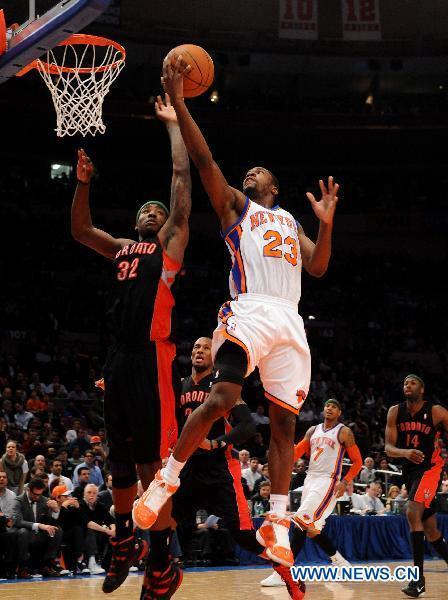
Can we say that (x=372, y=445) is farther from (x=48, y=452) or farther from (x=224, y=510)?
(x=224, y=510)

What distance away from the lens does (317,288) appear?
95.5ft

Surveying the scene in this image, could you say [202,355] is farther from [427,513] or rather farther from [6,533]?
[6,533]

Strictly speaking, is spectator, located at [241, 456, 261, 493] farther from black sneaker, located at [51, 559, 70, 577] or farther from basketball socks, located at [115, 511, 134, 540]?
basketball socks, located at [115, 511, 134, 540]

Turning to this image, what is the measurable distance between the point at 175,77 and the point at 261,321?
1630mm

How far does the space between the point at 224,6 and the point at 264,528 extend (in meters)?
23.8

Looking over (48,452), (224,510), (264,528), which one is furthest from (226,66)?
(264,528)

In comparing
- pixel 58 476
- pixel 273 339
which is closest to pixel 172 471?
pixel 273 339

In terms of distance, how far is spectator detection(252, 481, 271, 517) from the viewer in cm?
1367

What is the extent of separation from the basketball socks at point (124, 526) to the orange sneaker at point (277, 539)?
100 cm

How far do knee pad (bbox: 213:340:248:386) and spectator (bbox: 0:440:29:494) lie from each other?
754cm

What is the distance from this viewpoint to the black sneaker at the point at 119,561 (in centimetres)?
582

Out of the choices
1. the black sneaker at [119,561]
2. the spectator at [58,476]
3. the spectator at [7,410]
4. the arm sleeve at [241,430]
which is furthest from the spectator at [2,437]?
the black sneaker at [119,561]

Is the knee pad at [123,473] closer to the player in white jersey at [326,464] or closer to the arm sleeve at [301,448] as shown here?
the arm sleeve at [301,448]

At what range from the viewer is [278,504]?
564cm
